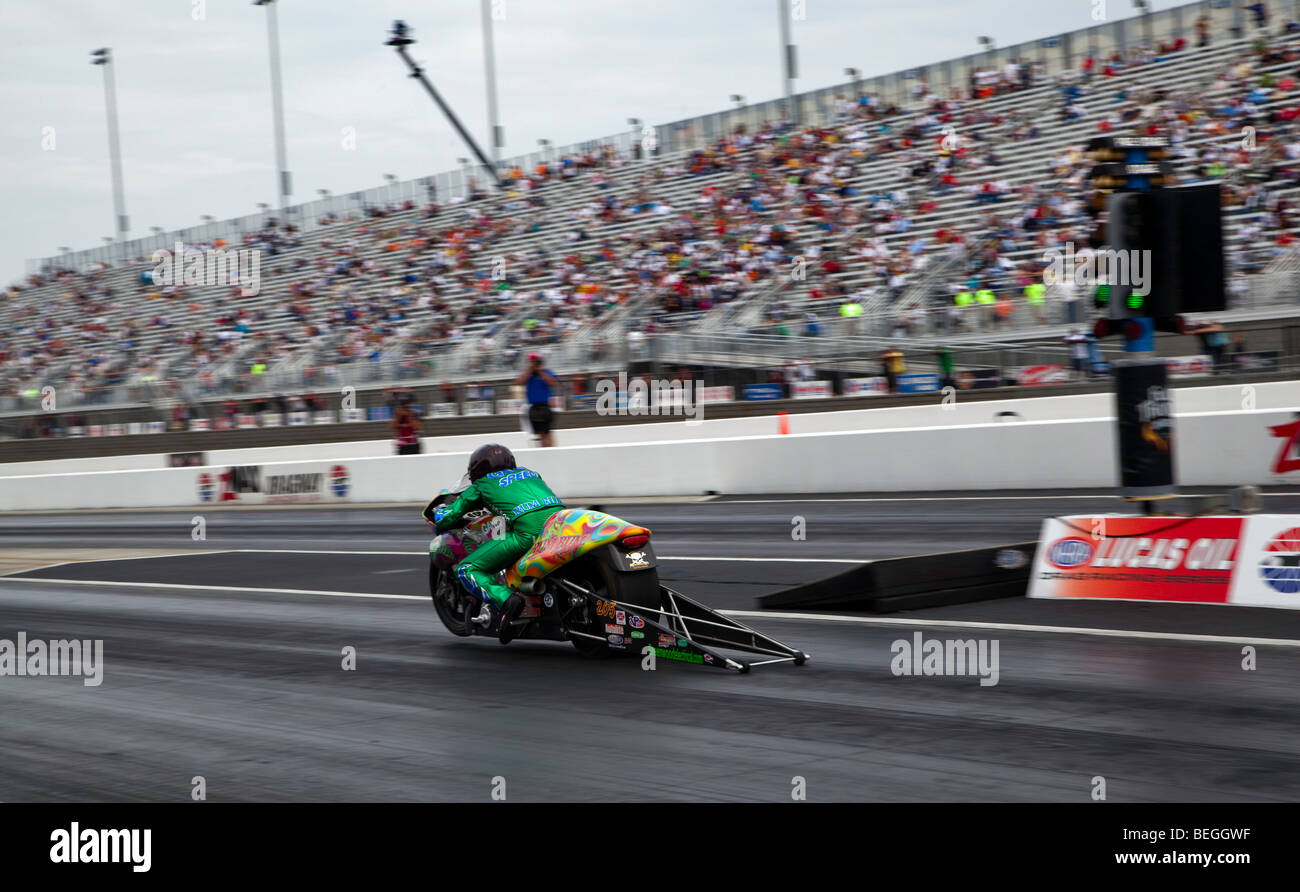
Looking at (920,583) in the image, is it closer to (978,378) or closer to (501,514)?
(501,514)

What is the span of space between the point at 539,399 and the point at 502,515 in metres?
14.2

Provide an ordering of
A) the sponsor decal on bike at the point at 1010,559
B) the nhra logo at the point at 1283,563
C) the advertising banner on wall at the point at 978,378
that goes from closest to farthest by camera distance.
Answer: the nhra logo at the point at 1283,563, the sponsor decal on bike at the point at 1010,559, the advertising banner on wall at the point at 978,378

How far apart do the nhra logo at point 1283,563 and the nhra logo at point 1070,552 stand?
1.31 meters

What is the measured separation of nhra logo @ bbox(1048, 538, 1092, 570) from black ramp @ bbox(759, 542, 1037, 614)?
8.9 inches

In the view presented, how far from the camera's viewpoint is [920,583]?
33.7ft

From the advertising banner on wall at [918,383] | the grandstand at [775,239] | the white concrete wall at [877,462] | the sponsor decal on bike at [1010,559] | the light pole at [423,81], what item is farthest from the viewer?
the light pole at [423,81]

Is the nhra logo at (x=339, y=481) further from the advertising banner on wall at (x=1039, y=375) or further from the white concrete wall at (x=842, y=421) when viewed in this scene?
the advertising banner on wall at (x=1039, y=375)

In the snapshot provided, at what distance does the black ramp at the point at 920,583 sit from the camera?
1015 centimetres

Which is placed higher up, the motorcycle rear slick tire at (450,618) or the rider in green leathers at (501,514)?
the rider in green leathers at (501,514)

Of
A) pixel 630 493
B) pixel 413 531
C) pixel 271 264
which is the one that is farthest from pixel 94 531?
pixel 271 264

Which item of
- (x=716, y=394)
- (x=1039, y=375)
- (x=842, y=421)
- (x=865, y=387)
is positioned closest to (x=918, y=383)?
(x=865, y=387)

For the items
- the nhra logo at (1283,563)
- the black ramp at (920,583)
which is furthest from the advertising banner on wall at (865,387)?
the nhra logo at (1283,563)

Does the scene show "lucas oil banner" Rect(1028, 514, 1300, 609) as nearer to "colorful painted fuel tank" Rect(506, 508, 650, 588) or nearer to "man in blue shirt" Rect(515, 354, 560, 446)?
"colorful painted fuel tank" Rect(506, 508, 650, 588)

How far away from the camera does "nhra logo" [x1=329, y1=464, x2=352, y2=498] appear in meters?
26.8
